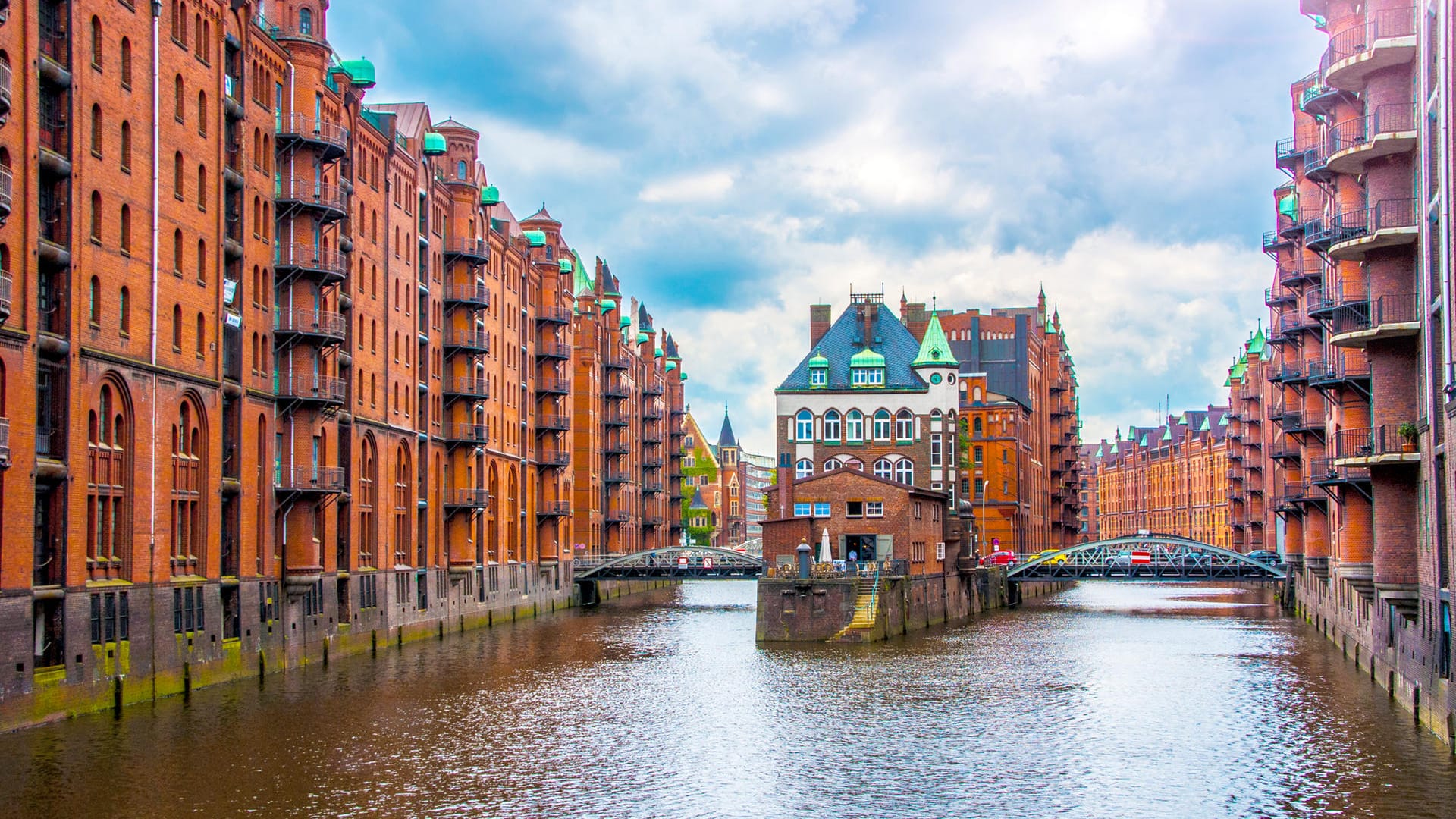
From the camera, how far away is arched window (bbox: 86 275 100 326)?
140 feet

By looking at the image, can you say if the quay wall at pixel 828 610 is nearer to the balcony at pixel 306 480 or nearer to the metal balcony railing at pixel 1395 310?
the balcony at pixel 306 480

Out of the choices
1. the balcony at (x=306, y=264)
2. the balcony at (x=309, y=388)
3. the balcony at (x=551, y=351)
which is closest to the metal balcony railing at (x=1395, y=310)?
the balcony at (x=306, y=264)

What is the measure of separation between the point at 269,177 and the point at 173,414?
11570 millimetres

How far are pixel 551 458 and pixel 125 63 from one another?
57306mm

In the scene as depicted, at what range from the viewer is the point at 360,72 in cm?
6500

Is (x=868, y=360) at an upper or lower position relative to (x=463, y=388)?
upper

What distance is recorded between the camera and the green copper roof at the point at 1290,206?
2719 inches

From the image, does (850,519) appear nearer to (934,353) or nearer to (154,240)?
(934,353)

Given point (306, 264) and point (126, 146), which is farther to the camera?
point (306, 264)

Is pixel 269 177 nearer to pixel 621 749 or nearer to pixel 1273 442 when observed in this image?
pixel 621 749

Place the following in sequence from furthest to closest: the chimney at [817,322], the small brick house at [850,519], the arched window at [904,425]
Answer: the chimney at [817,322]
the arched window at [904,425]
the small brick house at [850,519]

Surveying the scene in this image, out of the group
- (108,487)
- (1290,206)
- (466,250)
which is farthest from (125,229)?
(1290,206)

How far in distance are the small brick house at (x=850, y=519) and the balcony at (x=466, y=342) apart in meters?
16.4

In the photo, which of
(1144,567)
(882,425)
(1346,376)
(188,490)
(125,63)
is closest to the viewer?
(125,63)
